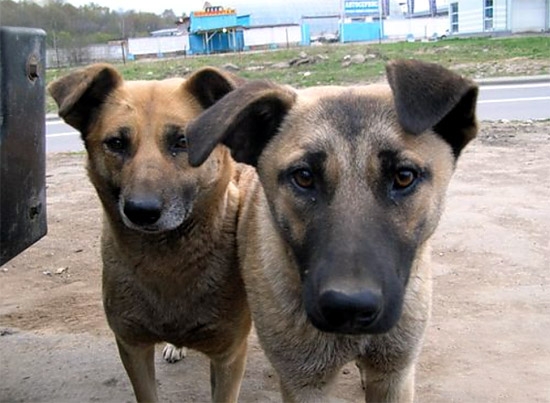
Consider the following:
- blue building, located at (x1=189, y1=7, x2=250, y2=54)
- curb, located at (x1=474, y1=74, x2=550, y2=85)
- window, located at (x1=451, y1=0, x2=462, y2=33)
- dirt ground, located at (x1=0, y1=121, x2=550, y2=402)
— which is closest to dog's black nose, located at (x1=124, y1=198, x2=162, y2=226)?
dirt ground, located at (x1=0, y1=121, x2=550, y2=402)

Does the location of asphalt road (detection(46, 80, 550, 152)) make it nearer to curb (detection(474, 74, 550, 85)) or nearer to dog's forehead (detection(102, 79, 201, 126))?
curb (detection(474, 74, 550, 85))

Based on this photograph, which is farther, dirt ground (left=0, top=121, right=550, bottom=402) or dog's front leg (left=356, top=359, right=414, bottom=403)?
dirt ground (left=0, top=121, right=550, bottom=402)

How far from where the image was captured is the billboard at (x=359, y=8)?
206ft

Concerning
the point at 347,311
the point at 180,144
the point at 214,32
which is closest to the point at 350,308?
the point at 347,311

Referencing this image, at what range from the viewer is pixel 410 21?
5606cm

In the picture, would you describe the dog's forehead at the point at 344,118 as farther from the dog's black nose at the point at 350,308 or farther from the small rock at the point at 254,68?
the small rock at the point at 254,68

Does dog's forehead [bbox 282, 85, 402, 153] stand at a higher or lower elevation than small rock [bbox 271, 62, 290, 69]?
higher

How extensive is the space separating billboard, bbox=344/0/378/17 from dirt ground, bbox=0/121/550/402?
57672 millimetres

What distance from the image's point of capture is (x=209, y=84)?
356 cm

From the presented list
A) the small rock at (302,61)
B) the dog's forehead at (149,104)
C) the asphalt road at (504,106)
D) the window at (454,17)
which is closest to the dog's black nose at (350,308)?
the dog's forehead at (149,104)

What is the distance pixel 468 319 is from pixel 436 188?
7.21ft

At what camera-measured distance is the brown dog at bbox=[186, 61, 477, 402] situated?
234cm

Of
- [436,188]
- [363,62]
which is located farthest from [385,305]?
[363,62]

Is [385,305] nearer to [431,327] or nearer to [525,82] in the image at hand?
[431,327]
